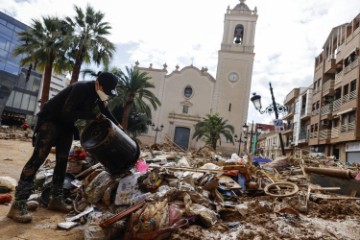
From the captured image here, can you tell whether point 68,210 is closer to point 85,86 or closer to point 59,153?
point 59,153

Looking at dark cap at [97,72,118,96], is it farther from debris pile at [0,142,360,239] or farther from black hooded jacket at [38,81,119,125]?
debris pile at [0,142,360,239]

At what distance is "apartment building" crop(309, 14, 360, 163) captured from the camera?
69.3 ft

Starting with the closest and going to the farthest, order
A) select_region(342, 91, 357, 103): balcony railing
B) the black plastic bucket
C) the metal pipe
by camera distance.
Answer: the black plastic bucket → the metal pipe → select_region(342, 91, 357, 103): balcony railing

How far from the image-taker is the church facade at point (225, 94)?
3944 centimetres

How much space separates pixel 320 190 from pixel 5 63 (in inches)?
1284

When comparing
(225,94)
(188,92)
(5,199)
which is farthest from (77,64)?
(225,94)

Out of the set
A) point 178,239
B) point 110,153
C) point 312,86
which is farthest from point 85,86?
point 312,86

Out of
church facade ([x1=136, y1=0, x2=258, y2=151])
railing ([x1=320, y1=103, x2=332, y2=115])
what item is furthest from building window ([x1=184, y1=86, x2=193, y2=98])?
railing ([x1=320, y1=103, x2=332, y2=115])

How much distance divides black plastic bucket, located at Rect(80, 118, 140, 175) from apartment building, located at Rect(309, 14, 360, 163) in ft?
67.7

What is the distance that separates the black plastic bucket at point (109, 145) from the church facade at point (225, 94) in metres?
35.2

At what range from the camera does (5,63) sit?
29.2 meters

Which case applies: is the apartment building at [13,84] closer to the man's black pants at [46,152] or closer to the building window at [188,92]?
the building window at [188,92]

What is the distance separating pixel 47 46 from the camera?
1694 centimetres

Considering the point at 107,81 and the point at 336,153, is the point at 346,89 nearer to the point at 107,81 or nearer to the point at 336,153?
the point at 336,153
